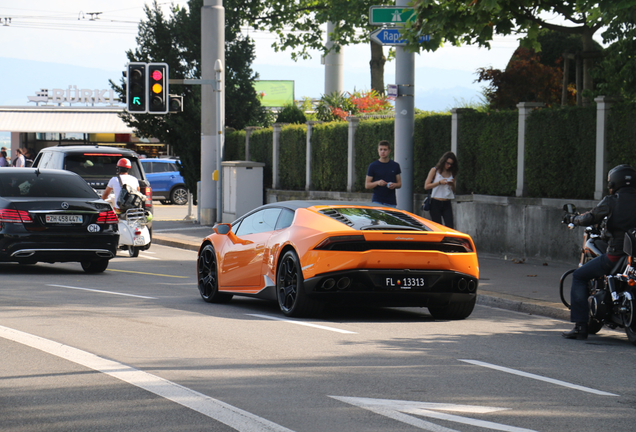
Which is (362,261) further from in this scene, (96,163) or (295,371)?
(96,163)

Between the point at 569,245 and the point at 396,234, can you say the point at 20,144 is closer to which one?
the point at 569,245

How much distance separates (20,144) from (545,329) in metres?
62.7

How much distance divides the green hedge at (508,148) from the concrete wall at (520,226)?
9.4 inches

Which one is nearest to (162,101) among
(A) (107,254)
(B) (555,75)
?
(A) (107,254)

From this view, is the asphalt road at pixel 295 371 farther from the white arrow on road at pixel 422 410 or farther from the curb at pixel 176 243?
the curb at pixel 176 243

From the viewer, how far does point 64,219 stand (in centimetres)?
1409

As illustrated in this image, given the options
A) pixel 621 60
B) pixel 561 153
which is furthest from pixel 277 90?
pixel 621 60

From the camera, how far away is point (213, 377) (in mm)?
6434

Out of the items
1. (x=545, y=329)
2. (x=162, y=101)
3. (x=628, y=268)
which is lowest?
(x=545, y=329)

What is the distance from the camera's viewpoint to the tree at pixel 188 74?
28266mm

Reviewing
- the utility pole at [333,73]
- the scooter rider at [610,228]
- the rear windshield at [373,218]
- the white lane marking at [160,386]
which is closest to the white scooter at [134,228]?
the rear windshield at [373,218]

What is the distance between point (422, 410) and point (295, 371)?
138cm

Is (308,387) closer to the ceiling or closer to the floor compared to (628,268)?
closer to the floor

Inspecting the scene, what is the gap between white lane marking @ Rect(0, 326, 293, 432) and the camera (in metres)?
5.20
